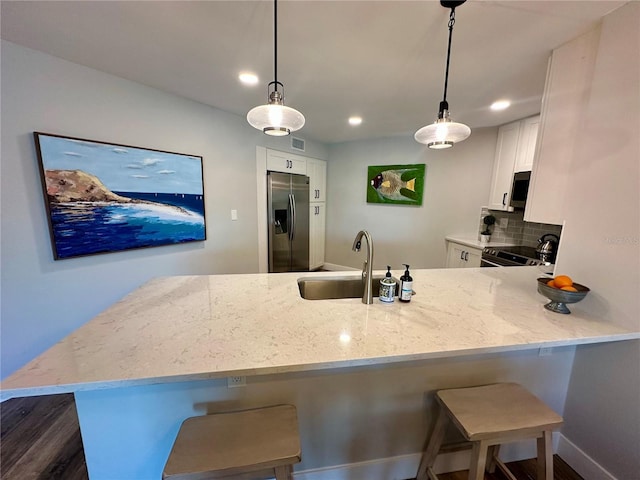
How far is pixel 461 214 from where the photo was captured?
3631 mm

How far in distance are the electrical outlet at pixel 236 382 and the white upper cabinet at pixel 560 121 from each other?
75.4 inches

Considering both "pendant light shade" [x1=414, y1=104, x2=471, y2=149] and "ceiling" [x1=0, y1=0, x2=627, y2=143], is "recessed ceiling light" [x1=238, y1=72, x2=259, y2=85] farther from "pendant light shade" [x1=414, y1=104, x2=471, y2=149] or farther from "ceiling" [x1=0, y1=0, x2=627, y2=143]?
"pendant light shade" [x1=414, y1=104, x2=471, y2=149]

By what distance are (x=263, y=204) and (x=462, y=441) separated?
301 centimetres

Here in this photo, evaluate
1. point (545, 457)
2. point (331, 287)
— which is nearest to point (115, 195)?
point (331, 287)

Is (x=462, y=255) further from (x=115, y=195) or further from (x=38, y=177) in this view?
(x=38, y=177)

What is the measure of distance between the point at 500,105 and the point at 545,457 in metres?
2.79

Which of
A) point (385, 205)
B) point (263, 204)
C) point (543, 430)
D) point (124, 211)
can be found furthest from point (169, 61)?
point (385, 205)

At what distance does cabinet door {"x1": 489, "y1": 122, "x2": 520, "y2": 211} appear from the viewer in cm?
298

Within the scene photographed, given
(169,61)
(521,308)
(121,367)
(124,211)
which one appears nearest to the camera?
(121,367)

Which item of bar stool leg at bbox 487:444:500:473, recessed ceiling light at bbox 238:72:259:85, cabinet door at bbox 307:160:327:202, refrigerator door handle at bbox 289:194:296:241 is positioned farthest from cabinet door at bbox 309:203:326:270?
bar stool leg at bbox 487:444:500:473

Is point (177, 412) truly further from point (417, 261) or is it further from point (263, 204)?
point (417, 261)

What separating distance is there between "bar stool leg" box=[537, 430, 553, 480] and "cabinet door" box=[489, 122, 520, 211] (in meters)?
2.69

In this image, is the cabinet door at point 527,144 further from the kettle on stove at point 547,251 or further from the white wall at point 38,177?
the white wall at point 38,177

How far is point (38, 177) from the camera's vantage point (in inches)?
68.4
